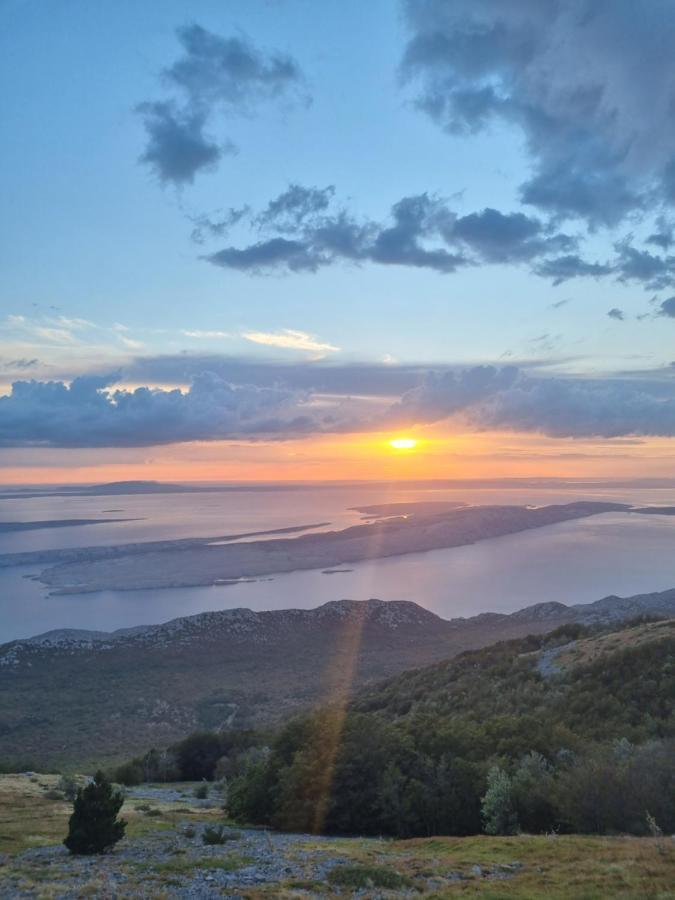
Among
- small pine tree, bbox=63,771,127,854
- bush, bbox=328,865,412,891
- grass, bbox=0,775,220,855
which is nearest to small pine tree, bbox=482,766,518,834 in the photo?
bush, bbox=328,865,412,891

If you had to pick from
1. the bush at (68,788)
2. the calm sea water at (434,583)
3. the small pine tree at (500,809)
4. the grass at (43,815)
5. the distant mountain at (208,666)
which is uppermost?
the small pine tree at (500,809)

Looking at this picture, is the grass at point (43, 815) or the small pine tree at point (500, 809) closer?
the grass at point (43, 815)

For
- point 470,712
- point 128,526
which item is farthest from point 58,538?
point 470,712

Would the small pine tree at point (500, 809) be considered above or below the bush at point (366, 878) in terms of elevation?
below

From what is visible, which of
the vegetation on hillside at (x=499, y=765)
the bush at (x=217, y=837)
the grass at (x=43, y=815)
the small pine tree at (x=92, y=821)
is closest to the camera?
the small pine tree at (x=92, y=821)

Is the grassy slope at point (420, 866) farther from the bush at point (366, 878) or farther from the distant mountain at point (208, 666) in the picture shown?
the distant mountain at point (208, 666)

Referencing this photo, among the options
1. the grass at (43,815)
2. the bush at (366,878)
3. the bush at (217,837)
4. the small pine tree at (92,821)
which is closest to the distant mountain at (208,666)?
the grass at (43,815)

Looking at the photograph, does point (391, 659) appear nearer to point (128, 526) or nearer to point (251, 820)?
point (251, 820)
